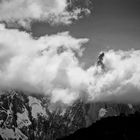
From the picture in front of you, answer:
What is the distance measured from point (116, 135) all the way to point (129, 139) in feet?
41.7

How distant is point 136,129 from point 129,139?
453 inches

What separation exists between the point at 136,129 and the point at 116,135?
40.4 feet

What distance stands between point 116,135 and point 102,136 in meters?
9.68

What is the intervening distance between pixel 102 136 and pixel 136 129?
21500mm

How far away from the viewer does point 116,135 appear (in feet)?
637

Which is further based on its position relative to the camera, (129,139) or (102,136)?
(102,136)

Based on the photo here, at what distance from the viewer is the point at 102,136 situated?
199750 millimetres

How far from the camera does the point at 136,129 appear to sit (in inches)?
7559

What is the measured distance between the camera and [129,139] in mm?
182875
